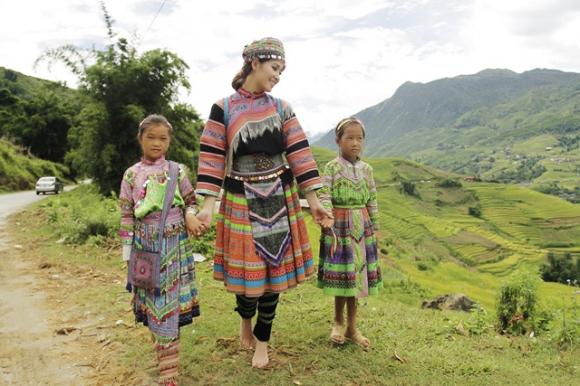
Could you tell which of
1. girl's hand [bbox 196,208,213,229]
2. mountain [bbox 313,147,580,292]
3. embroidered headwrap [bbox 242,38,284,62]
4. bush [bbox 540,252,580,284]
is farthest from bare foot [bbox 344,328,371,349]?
bush [bbox 540,252,580,284]

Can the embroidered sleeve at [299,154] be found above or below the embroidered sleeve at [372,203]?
above

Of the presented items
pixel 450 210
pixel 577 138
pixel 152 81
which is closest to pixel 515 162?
pixel 577 138

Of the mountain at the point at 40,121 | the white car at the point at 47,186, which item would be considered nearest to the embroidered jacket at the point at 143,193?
the white car at the point at 47,186

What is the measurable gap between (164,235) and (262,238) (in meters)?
0.69

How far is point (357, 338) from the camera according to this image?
391 centimetres

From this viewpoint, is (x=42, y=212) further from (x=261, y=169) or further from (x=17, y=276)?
(x=261, y=169)

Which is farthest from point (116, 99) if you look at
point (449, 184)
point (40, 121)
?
point (449, 184)

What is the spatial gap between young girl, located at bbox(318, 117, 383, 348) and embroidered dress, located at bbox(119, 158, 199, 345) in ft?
4.01

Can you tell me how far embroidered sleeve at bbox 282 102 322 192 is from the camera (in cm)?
322

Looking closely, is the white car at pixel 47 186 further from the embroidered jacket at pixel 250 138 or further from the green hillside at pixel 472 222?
the green hillside at pixel 472 222

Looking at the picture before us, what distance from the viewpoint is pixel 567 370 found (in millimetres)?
3814

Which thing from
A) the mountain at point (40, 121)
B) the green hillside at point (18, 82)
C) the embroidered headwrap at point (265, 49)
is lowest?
the embroidered headwrap at point (265, 49)

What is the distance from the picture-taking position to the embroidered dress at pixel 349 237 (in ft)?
12.1

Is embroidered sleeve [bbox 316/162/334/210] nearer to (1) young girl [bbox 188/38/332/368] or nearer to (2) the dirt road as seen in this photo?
(1) young girl [bbox 188/38/332/368]
